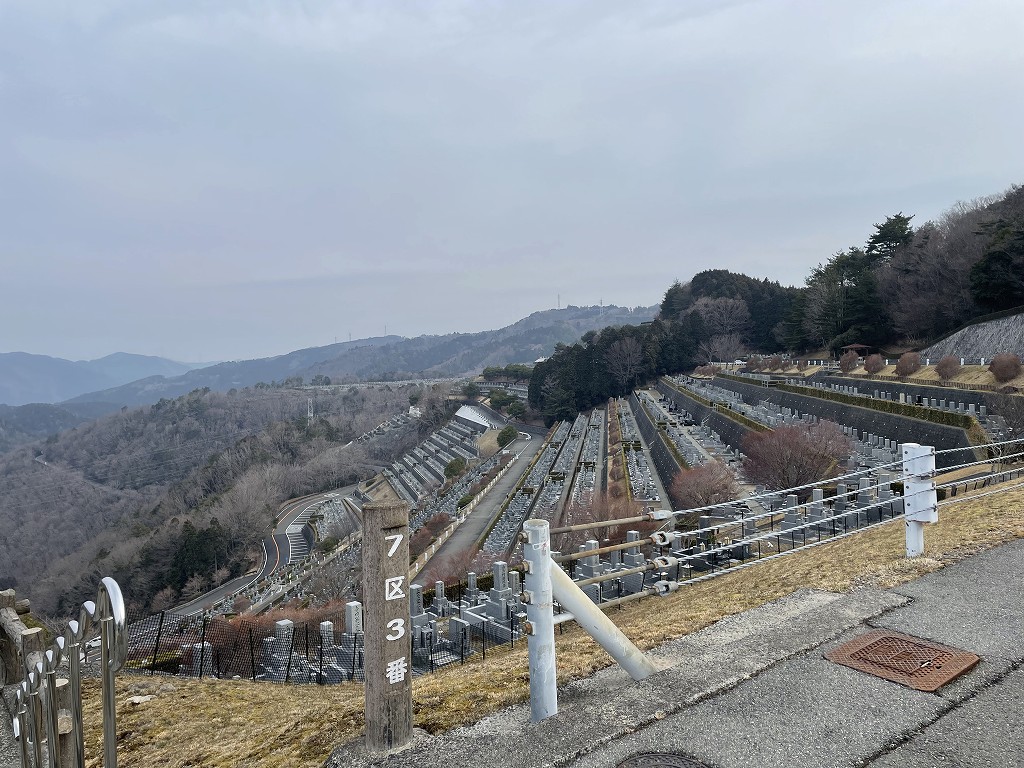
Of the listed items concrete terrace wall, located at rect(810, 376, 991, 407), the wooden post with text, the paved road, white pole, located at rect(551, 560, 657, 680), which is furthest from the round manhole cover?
the paved road

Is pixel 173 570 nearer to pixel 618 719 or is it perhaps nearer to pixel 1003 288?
pixel 618 719

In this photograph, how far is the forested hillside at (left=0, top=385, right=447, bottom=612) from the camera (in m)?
40.8

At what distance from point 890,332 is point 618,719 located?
46760 mm

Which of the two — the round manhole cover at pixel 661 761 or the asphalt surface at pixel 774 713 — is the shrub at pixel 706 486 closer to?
the asphalt surface at pixel 774 713

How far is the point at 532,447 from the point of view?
50719 mm

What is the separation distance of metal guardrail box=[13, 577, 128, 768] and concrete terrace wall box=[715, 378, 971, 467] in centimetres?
1418

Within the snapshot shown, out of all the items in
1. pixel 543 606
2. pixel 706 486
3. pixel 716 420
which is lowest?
pixel 706 486

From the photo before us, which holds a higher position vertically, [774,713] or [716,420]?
[774,713]

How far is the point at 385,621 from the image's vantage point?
86.9 inches

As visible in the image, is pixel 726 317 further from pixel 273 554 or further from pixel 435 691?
pixel 435 691

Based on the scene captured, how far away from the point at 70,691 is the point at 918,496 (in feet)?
16.8

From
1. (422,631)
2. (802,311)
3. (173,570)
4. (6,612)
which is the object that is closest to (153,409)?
(173,570)

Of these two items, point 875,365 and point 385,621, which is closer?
point 385,621

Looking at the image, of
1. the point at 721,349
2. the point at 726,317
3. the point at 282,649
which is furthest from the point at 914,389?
the point at 726,317
